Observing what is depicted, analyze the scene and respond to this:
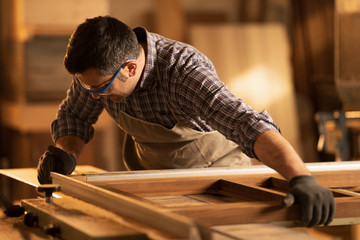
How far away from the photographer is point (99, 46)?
90.4 inches

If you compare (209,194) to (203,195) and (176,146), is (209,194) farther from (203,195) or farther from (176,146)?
(176,146)

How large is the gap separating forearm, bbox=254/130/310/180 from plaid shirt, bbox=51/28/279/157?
0.11 feet

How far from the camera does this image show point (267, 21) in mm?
6812

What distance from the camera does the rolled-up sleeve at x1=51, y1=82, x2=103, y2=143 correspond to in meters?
2.89

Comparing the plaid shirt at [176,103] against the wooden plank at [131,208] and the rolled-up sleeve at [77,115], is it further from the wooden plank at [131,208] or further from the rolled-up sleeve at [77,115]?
the wooden plank at [131,208]

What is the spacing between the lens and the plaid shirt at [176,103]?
2.11 metres

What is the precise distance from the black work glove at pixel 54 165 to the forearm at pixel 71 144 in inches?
14.7

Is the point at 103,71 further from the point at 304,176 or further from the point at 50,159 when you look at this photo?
the point at 304,176

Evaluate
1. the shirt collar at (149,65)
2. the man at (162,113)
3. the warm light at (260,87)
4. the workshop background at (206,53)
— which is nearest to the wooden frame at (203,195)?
the man at (162,113)

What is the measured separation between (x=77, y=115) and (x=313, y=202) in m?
1.54

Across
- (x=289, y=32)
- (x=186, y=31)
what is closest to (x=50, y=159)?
(x=186, y=31)

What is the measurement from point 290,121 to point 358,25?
82.0 inches

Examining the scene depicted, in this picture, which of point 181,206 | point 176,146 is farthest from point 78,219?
point 176,146

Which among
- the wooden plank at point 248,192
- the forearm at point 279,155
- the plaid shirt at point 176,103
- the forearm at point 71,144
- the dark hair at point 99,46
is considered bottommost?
the wooden plank at point 248,192
